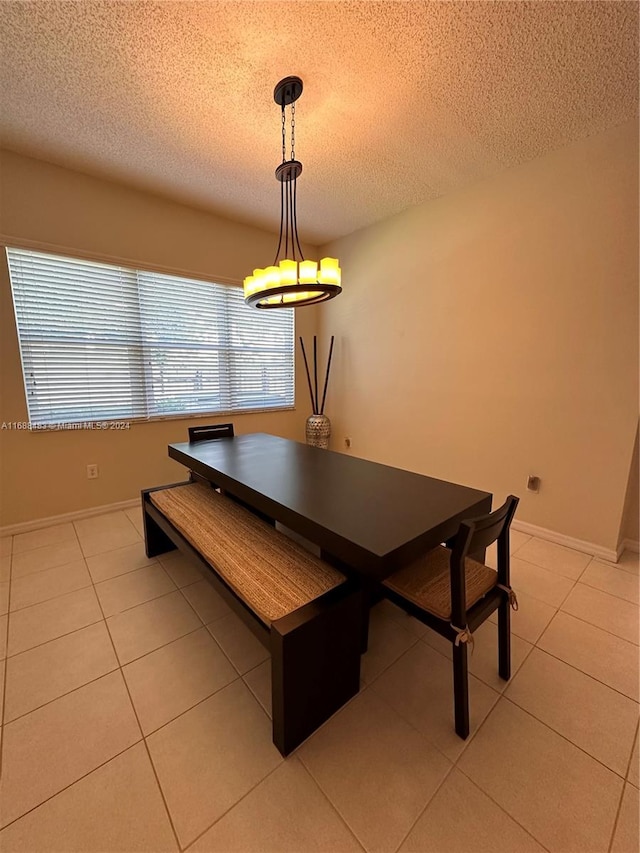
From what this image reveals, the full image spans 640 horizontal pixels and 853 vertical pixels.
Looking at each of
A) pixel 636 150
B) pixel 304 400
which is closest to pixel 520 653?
pixel 636 150

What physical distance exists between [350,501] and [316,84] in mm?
2165

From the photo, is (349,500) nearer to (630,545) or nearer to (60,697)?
(60,697)

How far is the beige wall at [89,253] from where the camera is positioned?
2443 mm

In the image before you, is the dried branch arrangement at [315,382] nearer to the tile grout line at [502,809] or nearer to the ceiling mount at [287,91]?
the ceiling mount at [287,91]

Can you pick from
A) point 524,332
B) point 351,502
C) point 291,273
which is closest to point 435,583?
point 351,502

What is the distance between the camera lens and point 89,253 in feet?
8.80

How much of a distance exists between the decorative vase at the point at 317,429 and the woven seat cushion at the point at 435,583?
104 inches

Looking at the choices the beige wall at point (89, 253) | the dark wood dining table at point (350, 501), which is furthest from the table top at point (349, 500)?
the beige wall at point (89, 253)

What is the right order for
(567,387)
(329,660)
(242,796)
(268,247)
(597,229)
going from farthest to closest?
1. (268,247)
2. (567,387)
3. (597,229)
4. (329,660)
5. (242,796)

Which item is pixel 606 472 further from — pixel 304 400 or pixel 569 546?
pixel 304 400

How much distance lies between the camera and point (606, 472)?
229 cm

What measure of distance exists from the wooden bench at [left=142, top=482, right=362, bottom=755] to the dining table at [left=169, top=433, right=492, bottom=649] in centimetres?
15

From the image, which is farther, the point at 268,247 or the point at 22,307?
the point at 268,247

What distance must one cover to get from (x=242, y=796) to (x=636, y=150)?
3643mm
